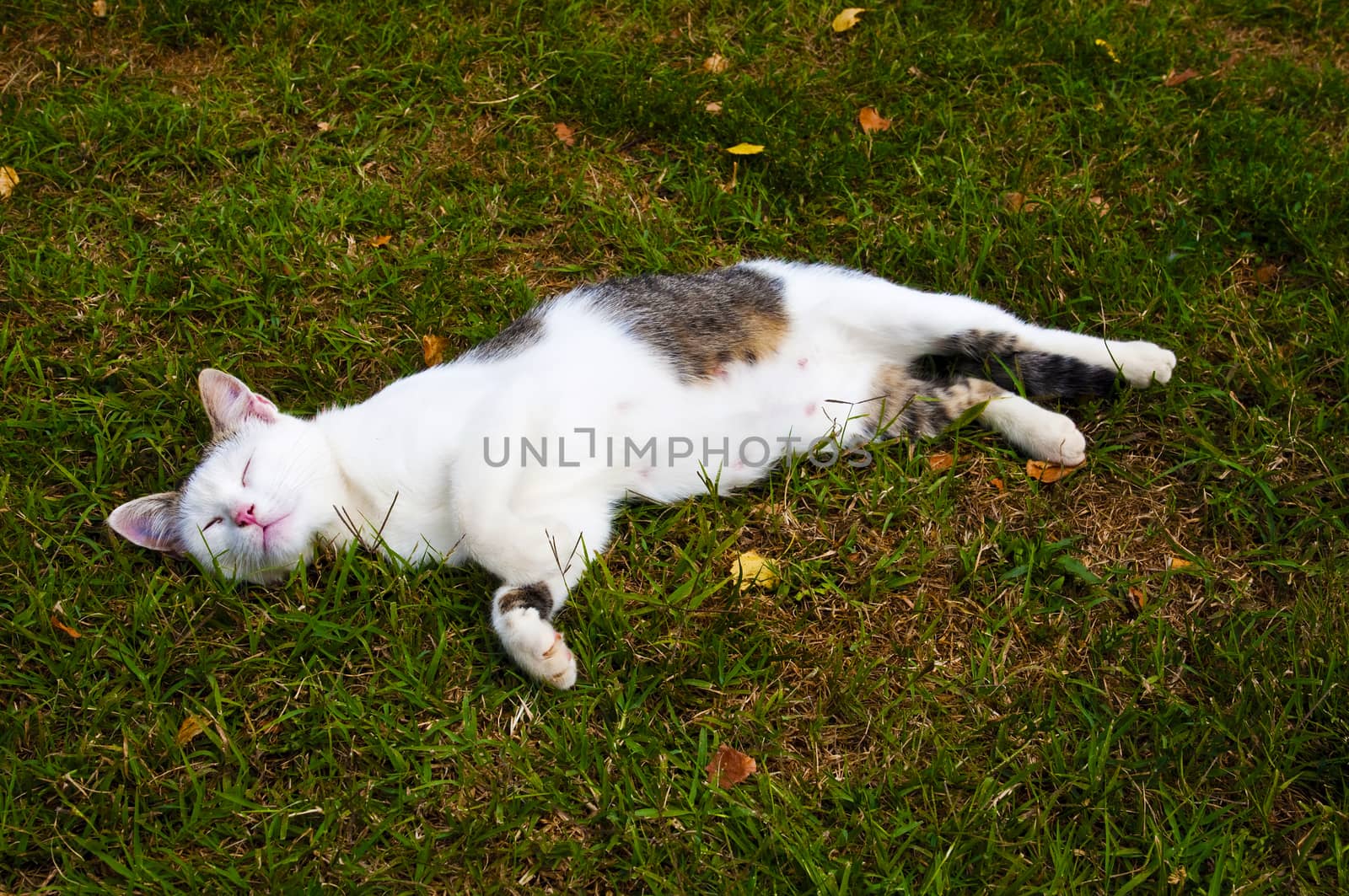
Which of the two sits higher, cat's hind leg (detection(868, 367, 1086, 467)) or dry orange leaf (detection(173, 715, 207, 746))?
cat's hind leg (detection(868, 367, 1086, 467))

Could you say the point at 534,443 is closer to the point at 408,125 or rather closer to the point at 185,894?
the point at 185,894

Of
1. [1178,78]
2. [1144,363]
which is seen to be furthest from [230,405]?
[1178,78]

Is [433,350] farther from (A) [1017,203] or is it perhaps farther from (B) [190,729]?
(A) [1017,203]

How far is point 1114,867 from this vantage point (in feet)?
7.34

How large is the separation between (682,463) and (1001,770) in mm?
1333

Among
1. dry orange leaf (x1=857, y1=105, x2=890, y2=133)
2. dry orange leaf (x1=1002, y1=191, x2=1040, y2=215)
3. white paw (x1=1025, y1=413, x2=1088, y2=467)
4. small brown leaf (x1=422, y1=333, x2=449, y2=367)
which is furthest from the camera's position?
dry orange leaf (x1=857, y1=105, x2=890, y2=133)

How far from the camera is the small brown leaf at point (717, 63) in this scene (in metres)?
4.30

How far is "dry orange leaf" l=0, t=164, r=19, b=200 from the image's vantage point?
384 centimetres

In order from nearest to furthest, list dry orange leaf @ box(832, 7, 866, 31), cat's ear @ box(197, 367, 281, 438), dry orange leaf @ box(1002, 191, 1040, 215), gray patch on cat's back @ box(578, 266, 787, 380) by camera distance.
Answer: cat's ear @ box(197, 367, 281, 438) < gray patch on cat's back @ box(578, 266, 787, 380) < dry orange leaf @ box(1002, 191, 1040, 215) < dry orange leaf @ box(832, 7, 866, 31)

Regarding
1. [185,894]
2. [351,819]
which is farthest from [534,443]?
[185,894]

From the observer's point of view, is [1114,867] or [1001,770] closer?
[1114,867]

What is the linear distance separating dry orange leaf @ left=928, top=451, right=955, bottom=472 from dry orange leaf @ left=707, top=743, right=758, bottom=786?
4.05 feet

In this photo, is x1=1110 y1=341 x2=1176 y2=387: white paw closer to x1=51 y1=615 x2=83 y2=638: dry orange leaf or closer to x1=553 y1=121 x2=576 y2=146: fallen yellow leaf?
x1=553 y1=121 x2=576 y2=146: fallen yellow leaf

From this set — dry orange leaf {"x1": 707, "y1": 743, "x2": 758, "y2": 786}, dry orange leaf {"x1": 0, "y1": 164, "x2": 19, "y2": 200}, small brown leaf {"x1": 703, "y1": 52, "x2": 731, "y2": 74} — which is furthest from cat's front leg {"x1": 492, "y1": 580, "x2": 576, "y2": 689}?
dry orange leaf {"x1": 0, "y1": 164, "x2": 19, "y2": 200}
